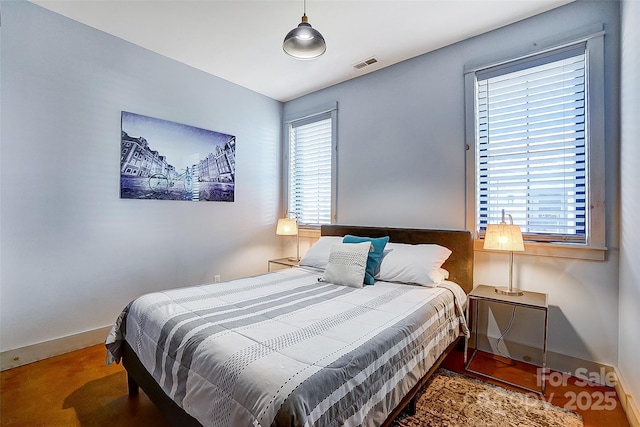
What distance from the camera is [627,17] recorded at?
1912 mm

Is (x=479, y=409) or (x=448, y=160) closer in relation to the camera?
(x=479, y=409)

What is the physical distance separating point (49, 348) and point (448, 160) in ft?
12.8

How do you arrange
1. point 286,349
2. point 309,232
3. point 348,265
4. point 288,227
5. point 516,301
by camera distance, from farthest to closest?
1. point 309,232
2. point 288,227
3. point 348,265
4. point 516,301
5. point 286,349

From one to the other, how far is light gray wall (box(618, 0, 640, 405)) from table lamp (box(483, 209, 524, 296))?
575 mm

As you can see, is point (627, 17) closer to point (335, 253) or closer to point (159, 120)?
point (335, 253)

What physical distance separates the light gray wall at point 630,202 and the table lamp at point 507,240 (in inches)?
22.7

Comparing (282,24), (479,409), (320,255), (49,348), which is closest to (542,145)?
(479,409)

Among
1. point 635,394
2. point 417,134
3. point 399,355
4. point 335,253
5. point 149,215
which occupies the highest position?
point 417,134

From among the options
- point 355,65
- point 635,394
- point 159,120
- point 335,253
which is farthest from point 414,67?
point 635,394

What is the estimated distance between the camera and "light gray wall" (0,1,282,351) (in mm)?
2330

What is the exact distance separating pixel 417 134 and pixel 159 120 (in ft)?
8.91

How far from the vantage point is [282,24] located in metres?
2.58

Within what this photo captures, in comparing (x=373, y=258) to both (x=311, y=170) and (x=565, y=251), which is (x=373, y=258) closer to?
(x=565, y=251)

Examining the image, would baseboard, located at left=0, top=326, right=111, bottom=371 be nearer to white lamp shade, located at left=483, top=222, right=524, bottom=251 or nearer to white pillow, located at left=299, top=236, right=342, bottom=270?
white pillow, located at left=299, top=236, right=342, bottom=270
